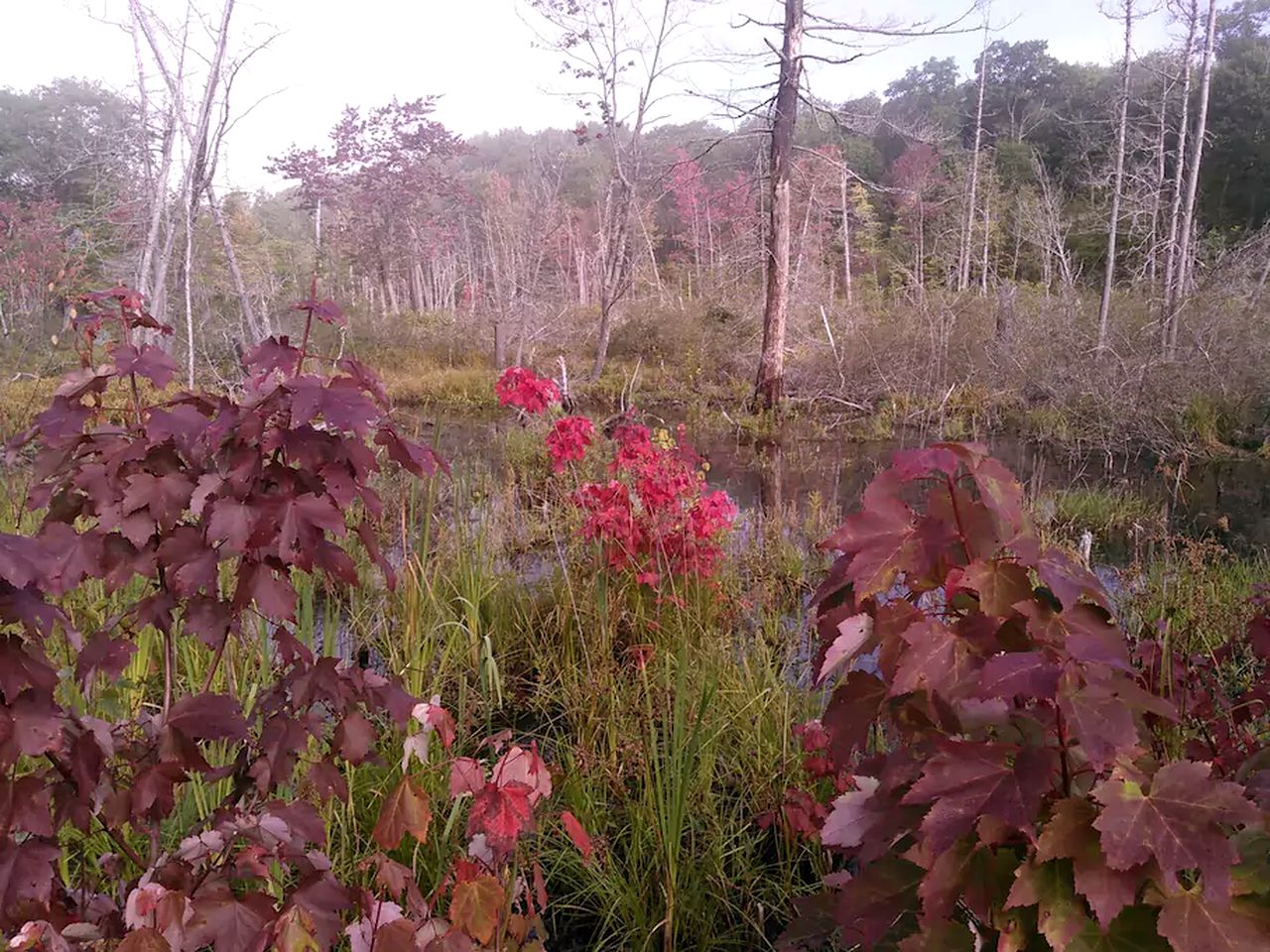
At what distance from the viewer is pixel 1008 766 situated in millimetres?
745

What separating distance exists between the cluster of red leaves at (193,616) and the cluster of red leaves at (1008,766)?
63 cm

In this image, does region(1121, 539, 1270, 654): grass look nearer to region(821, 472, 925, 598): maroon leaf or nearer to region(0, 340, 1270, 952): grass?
region(0, 340, 1270, 952): grass

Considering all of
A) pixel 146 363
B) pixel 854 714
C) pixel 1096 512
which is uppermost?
pixel 146 363

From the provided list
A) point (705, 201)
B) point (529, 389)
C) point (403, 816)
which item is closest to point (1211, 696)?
point (403, 816)

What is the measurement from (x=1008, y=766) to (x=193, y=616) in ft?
3.27

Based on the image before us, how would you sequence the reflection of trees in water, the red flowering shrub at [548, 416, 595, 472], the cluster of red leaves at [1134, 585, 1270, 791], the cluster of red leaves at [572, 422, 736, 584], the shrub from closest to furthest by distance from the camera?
the shrub, the cluster of red leaves at [1134, 585, 1270, 791], the cluster of red leaves at [572, 422, 736, 584], the red flowering shrub at [548, 416, 595, 472], the reflection of trees in water

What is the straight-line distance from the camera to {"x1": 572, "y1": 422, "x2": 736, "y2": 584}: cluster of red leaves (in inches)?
123

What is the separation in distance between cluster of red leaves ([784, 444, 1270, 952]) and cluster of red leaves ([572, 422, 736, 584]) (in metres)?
2.16

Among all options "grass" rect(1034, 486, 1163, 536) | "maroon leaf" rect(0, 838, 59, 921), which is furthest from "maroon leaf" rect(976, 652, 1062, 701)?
"grass" rect(1034, 486, 1163, 536)

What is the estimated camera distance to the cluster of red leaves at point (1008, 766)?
663mm

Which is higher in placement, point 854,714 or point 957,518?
point 957,518

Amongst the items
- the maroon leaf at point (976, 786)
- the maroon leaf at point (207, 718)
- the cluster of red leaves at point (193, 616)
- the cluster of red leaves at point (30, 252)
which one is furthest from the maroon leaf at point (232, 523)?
the cluster of red leaves at point (30, 252)

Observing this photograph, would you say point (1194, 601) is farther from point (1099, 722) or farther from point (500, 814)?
point (500, 814)

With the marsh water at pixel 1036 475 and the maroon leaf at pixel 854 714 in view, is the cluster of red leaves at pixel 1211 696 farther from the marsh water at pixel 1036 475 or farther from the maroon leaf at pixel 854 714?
the marsh water at pixel 1036 475
